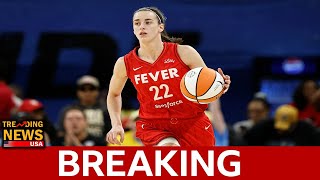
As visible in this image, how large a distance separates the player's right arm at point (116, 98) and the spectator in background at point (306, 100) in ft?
12.8

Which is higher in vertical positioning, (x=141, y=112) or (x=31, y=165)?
(x=141, y=112)

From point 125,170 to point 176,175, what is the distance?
35 centimetres

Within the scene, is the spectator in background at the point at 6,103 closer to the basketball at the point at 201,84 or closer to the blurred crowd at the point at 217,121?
the blurred crowd at the point at 217,121

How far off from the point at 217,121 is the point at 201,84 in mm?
2540

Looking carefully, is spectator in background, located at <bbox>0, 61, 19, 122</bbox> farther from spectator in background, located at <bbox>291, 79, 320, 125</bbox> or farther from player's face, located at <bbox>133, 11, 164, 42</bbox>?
player's face, located at <bbox>133, 11, 164, 42</bbox>

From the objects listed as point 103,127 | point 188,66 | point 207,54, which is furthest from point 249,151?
point 207,54

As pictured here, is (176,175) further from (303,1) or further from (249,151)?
(303,1)

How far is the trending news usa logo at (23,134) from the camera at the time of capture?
6875mm

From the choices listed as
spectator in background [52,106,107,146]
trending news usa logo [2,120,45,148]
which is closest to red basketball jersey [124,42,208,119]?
trending news usa logo [2,120,45,148]

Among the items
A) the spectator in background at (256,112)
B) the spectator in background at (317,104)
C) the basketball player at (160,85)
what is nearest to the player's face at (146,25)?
the basketball player at (160,85)

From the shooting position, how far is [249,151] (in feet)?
22.0

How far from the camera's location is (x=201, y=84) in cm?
730

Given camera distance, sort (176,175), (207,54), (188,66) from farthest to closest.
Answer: (207,54) → (188,66) → (176,175)

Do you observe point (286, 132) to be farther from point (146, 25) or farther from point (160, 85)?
point (146, 25)
